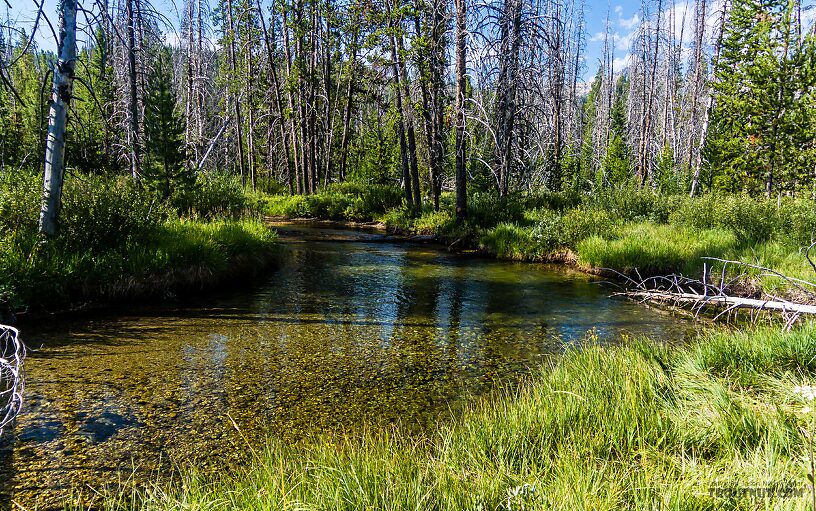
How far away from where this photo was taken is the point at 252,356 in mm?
6535

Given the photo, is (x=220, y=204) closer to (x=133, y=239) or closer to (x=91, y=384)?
(x=133, y=239)

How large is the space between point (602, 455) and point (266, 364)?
426 centimetres

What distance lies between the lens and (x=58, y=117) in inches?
303

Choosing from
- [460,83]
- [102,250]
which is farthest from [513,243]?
[102,250]

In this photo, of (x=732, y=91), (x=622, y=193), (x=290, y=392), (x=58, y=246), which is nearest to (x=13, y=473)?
(x=290, y=392)

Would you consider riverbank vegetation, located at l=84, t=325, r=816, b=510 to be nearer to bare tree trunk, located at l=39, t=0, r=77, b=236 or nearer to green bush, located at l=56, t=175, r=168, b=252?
bare tree trunk, located at l=39, t=0, r=77, b=236

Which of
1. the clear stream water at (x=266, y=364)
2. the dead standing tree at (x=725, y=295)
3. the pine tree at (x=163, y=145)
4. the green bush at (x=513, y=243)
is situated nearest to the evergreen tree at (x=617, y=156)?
the green bush at (x=513, y=243)

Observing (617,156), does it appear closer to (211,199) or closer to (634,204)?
(634,204)

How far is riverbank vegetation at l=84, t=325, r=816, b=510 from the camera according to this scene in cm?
257

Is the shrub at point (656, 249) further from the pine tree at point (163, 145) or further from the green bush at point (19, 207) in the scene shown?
the green bush at point (19, 207)

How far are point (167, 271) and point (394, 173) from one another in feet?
102

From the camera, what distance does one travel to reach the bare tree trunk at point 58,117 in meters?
7.48

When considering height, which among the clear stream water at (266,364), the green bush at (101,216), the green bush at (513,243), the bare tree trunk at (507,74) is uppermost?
the bare tree trunk at (507,74)

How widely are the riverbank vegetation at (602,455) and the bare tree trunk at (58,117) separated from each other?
6378 millimetres
